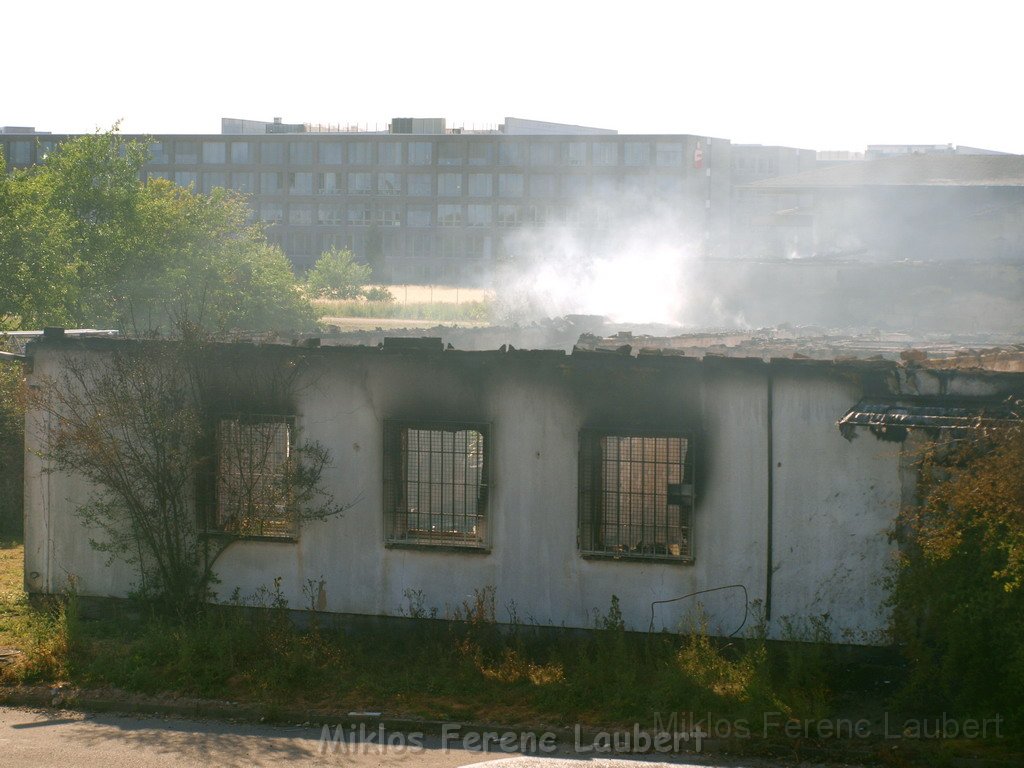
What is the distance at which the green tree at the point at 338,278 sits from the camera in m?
68.9

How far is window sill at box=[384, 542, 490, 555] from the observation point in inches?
465

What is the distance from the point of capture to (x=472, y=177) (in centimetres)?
8862

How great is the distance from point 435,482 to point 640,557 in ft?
7.36

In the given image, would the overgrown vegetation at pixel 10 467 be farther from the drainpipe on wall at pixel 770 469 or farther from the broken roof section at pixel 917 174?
the broken roof section at pixel 917 174

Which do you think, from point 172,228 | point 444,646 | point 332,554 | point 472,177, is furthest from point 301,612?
point 472,177

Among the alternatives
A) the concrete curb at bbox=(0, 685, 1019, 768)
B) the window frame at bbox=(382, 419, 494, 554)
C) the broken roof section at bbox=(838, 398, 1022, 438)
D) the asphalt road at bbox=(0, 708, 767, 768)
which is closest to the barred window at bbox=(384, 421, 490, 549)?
the window frame at bbox=(382, 419, 494, 554)

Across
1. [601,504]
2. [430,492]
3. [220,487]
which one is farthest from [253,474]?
[601,504]

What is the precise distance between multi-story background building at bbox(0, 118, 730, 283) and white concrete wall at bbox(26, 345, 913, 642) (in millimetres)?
72719

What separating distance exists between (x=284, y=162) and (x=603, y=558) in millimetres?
82739

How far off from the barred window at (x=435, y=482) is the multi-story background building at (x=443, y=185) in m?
72.8

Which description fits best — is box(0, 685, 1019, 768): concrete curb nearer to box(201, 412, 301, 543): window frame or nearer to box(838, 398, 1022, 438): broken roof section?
box(201, 412, 301, 543): window frame

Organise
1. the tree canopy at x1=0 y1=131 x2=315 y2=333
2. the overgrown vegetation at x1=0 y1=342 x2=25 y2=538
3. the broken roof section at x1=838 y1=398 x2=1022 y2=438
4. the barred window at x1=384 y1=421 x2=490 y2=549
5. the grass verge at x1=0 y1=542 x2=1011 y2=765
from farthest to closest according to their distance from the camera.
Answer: the tree canopy at x1=0 y1=131 x2=315 y2=333 → the overgrown vegetation at x1=0 y1=342 x2=25 y2=538 → the barred window at x1=384 y1=421 x2=490 y2=549 → the broken roof section at x1=838 y1=398 x2=1022 y2=438 → the grass verge at x1=0 y1=542 x2=1011 y2=765

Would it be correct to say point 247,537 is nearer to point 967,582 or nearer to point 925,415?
point 925,415

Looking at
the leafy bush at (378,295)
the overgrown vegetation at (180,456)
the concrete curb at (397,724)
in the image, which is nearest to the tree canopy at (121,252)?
the overgrown vegetation at (180,456)
